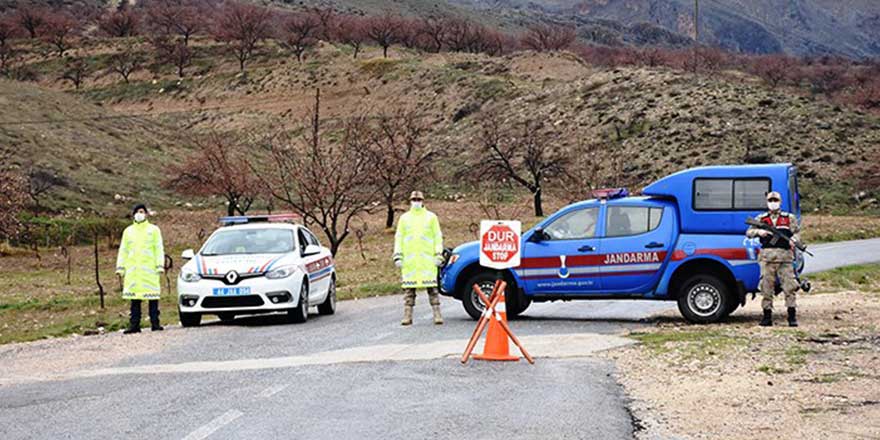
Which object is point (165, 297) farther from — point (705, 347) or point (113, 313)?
point (705, 347)

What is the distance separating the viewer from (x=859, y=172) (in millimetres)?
67812

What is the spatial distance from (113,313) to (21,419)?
14012 millimetres

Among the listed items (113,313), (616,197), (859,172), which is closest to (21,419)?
(616,197)

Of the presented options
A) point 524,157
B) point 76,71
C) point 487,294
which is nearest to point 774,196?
point 487,294

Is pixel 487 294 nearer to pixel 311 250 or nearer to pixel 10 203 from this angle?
pixel 311 250

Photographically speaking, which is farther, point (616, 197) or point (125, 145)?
point (125, 145)

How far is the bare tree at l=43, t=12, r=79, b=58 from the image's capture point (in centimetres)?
12434

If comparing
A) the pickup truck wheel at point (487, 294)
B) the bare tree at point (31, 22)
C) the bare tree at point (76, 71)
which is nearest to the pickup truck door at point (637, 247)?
the pickup truck wheel at point (487, 294)

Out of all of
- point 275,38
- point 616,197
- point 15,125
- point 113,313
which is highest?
point 275,38

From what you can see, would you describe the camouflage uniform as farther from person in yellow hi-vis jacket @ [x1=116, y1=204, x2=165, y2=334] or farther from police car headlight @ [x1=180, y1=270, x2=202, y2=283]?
person in yellow hi-vis jacket @ [x1=116, y1=204, x2=165, y2=334]

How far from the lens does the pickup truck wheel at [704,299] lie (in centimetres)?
1680

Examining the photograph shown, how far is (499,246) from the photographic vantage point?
14.5 meters

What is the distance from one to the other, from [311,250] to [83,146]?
50167 mm

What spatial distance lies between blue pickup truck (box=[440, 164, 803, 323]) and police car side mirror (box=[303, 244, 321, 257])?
8.32 ft
